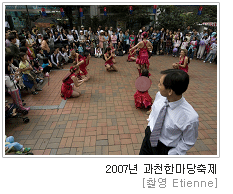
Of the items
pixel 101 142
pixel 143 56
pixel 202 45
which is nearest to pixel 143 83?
pixel 101 142

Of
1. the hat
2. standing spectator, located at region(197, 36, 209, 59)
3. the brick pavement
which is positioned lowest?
the brick pavement

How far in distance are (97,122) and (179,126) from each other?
2636 mm

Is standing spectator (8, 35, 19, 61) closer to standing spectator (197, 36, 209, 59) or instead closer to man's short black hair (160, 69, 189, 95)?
man's short black hair (160, 69, 189, 95)

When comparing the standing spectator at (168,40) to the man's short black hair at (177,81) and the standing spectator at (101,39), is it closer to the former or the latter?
the standing spectator at (101,39)

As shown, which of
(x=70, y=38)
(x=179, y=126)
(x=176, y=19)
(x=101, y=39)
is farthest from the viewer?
(x=176, y=19)

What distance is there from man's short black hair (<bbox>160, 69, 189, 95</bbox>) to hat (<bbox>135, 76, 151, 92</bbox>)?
2.54 metres

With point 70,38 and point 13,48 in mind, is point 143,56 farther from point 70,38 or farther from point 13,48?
point 70,38

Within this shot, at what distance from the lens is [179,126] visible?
1606 millimetres

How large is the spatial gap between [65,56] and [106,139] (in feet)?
23.1

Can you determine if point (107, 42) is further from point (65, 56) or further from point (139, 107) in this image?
point (139, 107)

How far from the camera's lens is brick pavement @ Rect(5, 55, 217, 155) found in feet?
10.5

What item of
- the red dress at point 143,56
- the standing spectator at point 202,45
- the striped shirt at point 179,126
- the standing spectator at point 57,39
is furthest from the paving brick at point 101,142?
the standing spectator at point 202,45

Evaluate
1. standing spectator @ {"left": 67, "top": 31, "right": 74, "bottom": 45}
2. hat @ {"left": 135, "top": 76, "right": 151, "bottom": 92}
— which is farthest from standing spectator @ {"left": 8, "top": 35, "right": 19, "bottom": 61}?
hat @ {"left": 135, "top": 76, "right": 151, "bottom": 92}

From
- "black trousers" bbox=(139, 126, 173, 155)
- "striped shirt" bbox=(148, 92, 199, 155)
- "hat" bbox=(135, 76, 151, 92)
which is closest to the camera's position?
"striped shirt" bbox=(148, 92, 199, 155)
